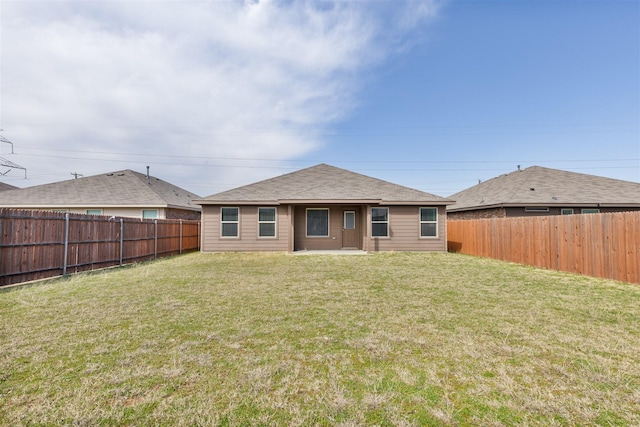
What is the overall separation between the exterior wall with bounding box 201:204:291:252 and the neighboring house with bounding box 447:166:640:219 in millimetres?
12175

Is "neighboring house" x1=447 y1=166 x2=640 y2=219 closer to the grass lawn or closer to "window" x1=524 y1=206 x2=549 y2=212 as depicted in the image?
"window" x1=524 y1=206 x2=549 y2=212

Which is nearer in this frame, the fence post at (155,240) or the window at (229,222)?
the fence post at (155,240)

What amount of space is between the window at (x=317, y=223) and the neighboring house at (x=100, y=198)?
690 cm

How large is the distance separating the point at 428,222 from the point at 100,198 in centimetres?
1975

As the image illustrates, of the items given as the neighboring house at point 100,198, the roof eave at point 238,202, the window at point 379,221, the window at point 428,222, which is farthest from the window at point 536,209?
the neighboring house at point 100,198

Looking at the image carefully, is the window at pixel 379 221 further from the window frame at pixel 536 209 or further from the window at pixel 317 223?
the window frame at pixel 536 209

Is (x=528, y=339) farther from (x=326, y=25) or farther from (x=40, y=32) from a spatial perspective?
(x=40, y=32)

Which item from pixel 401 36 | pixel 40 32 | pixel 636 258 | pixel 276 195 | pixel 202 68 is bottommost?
pixel 636 258

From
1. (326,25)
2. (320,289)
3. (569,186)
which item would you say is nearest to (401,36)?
(326,25)

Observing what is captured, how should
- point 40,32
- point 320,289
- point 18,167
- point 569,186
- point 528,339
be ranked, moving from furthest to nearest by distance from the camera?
point 18,167, point 569,186, point 40,32, point 320,289, point 528,339

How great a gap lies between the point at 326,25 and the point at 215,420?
13.9m

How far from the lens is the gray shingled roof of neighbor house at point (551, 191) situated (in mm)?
15719

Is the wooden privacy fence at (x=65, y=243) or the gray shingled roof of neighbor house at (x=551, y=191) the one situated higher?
the gray shingled roof of neighbor house at (x=551, y=191)

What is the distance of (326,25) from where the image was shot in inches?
478
